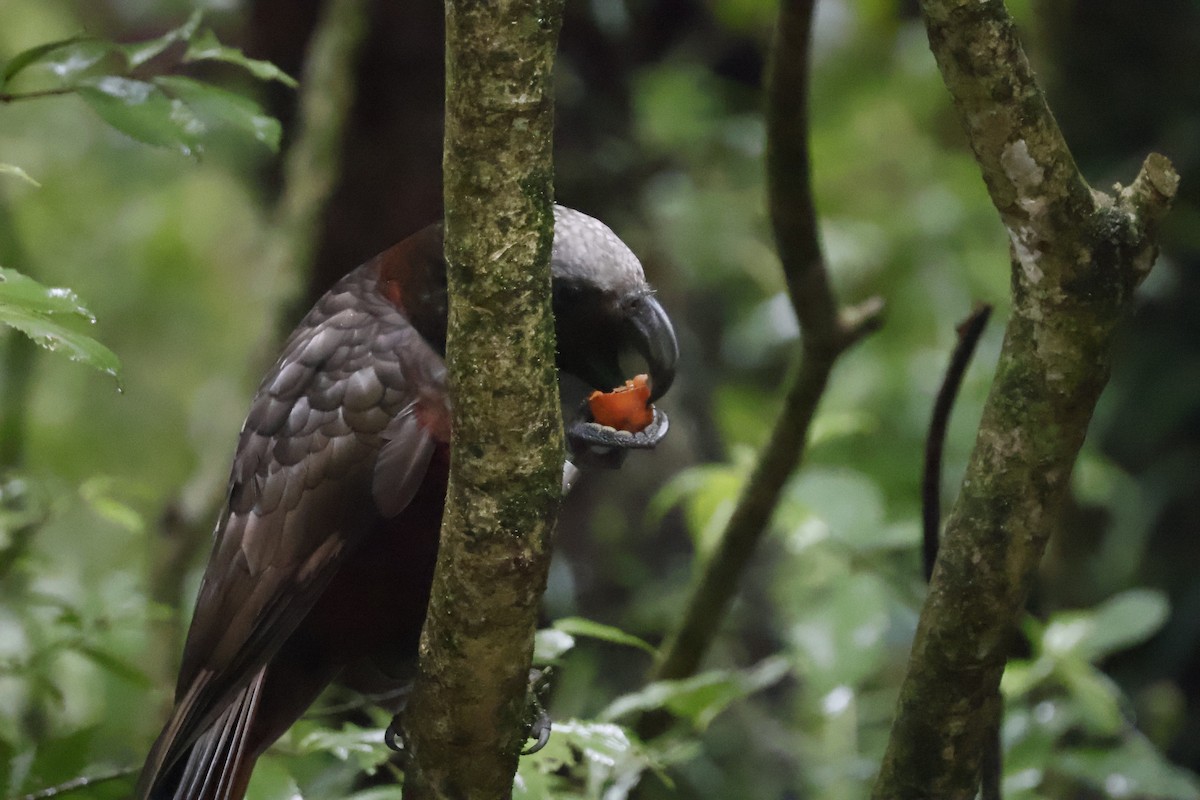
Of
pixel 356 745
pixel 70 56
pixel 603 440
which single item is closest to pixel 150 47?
pixel 70 56

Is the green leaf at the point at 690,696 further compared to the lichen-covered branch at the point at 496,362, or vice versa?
the green leaf at the point at 690,696

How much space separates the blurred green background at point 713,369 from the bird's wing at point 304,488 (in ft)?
0.48

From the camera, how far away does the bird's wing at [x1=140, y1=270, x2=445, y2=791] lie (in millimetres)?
1729

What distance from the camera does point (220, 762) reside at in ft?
5.52

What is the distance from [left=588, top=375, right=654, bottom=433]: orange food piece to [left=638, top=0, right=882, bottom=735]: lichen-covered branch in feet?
1.26

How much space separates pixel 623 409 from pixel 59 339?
82 cm

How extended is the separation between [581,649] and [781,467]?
4.27 feet

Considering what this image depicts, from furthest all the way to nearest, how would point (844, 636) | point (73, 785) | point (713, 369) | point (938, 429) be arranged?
1. point (713, 369)
2. point (844, 636)
3. point (938, 429)
4. point (73, 785)

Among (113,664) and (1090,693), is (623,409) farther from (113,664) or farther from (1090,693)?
(1090,693)

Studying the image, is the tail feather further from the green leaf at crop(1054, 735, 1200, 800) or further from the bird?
the green leaf at crop(1054, 735, 1200, 800)

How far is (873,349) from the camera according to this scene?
3.62 meters

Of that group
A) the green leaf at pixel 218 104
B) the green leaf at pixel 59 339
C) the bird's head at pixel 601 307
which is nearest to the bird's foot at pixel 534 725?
the bird's head at pixel 601 307

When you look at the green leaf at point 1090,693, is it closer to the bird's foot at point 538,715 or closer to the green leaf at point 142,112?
the bird's foot at point 538,715

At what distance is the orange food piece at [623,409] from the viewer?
5.74 feet
